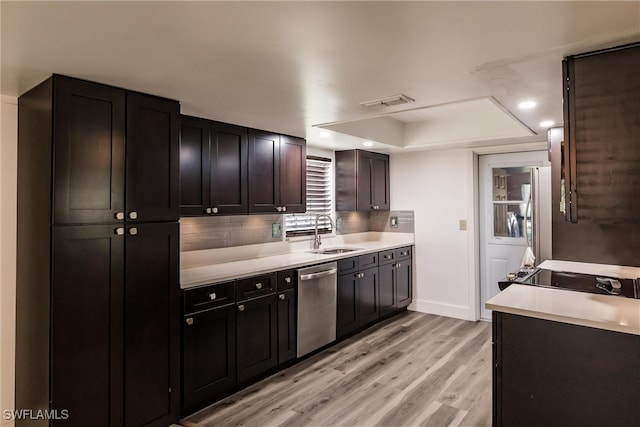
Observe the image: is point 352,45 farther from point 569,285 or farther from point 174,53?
point 569,285

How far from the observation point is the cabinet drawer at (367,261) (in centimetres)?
409

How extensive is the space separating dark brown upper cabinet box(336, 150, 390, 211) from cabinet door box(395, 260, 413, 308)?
81 cm

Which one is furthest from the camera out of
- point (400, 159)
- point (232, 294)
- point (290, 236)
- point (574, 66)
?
point (400, 159)

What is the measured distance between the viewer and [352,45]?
165 centimetres

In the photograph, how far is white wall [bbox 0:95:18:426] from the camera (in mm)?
2260

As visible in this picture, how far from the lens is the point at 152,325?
232 centimetres

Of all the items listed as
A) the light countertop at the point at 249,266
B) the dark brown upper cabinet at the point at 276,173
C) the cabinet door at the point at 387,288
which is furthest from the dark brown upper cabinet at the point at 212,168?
the cabinet door at the point at 387,288

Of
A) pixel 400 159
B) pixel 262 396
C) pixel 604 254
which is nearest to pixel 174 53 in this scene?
pixel 262 396

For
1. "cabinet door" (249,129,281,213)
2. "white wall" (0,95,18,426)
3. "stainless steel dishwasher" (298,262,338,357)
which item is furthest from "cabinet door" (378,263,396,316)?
"white wall" (0,95,18,426)

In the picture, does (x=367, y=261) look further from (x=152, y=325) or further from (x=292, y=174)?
(x=152, y=325)

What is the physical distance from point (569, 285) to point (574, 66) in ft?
4.41

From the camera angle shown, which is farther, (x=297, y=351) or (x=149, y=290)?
(x=297, y=351)

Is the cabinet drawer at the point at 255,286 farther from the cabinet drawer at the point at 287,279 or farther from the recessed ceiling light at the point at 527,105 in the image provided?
the recessed ceiling light at the point at 527,105

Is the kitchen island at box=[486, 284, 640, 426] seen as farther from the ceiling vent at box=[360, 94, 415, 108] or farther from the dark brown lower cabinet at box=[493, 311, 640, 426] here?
the ceiling vent at box=[360, 94, 415, 108]
